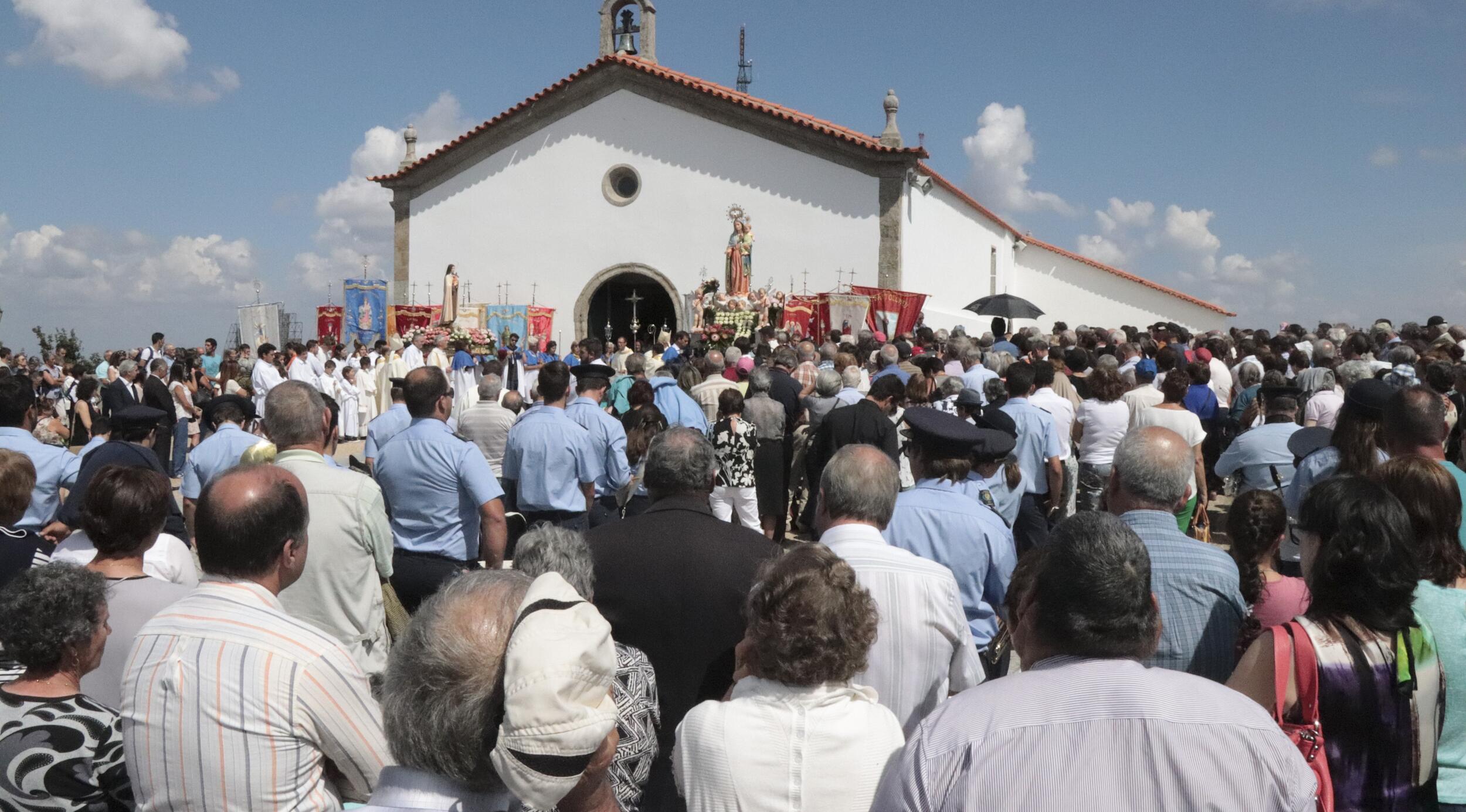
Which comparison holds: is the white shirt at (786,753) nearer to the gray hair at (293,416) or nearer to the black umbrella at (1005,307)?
the gray hair at (293,416)

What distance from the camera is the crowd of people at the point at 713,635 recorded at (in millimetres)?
1924

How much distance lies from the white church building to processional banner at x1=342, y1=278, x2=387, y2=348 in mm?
1508

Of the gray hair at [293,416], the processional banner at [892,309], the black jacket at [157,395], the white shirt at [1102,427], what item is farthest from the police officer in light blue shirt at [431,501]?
the processional banner at [892,309]

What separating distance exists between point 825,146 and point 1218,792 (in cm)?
2206

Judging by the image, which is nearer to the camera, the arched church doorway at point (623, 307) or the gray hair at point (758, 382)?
the gray hair at point (758, 382)

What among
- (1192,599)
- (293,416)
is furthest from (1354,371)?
(293,416)

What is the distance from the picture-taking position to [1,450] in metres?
4.27

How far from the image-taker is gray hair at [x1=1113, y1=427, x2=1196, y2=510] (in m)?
3.55

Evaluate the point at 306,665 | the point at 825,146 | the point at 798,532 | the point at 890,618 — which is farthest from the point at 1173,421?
the point at 825,146

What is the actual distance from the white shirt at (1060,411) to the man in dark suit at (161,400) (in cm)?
964

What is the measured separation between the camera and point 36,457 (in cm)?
519

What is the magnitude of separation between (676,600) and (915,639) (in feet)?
2.52

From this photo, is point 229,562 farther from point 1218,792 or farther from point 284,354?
point 284,354

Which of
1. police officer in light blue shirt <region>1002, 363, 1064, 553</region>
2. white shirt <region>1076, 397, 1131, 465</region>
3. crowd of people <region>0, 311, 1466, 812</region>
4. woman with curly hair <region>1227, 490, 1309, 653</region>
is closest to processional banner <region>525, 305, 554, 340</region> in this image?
white shirt <region>1076, 397, 1131, 465</region>
